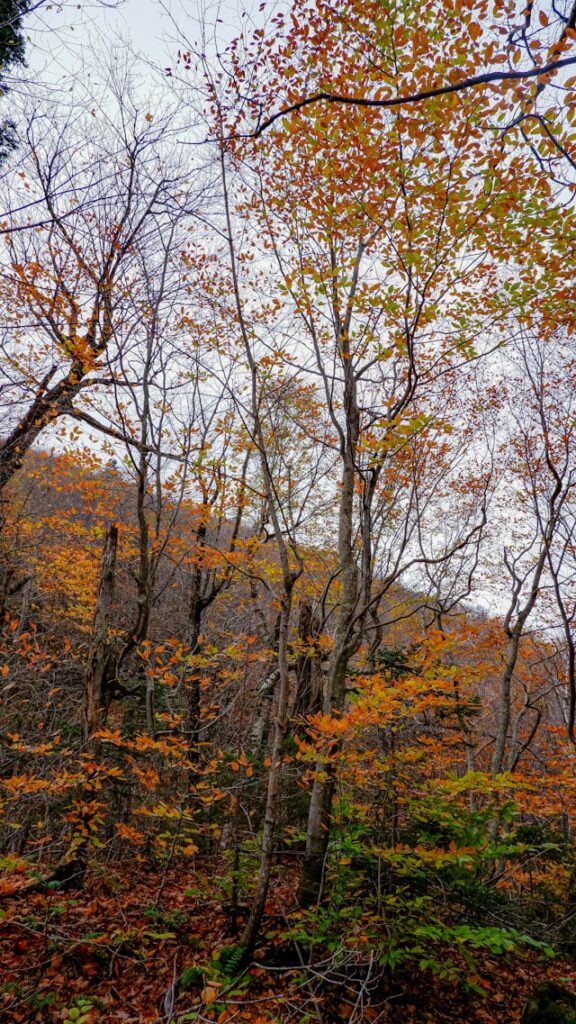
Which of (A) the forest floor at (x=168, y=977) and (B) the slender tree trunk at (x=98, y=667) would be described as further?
(B) the slender tree trunk at (x=98, y=667)

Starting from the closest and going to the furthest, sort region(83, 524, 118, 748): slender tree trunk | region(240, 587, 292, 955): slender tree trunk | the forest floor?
1. the forest floor
2. region(240, 587, 292, 955): slender tree trunk
3. region(83, 524, 118, 748): slender tree trunk

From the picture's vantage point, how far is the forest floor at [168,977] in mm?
3855

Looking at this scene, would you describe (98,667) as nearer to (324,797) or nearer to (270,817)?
(270,817)

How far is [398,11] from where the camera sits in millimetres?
4617

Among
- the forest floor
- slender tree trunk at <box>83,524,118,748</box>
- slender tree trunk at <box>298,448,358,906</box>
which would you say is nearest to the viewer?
the forest floor

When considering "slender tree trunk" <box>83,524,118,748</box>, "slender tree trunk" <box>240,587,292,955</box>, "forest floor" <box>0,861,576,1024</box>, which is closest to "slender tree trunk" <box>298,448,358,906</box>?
"forest floor" <box>0,861,576,1024</box>

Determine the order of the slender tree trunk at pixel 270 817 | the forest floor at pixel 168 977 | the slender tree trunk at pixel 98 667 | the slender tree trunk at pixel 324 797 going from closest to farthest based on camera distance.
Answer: the forest floor at pixel 168 977 → the slender tree trunk at pixel 270 817 → the slender tree trunk at pixel 324 797 → the slender tree trunk at pixel 98 667

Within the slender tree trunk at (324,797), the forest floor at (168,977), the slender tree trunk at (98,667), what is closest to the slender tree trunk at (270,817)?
the forest floor at (168,977)

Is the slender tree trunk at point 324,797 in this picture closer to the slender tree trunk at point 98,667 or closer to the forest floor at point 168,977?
the forest floor at point 168,977

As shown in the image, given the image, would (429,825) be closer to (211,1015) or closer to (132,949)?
(211,1015)

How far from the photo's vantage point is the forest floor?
152 inches

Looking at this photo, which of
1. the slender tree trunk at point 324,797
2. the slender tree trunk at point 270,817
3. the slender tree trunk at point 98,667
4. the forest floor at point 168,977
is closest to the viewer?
the forest floor at point 168,977

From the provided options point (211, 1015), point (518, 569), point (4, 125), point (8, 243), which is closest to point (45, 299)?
point (8, 243)

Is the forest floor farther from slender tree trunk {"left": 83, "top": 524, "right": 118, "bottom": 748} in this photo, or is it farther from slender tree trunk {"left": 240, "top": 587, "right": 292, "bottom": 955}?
slender tree trunk {"left": 83, "top": 524, "right": 118, "bottom": 748}
